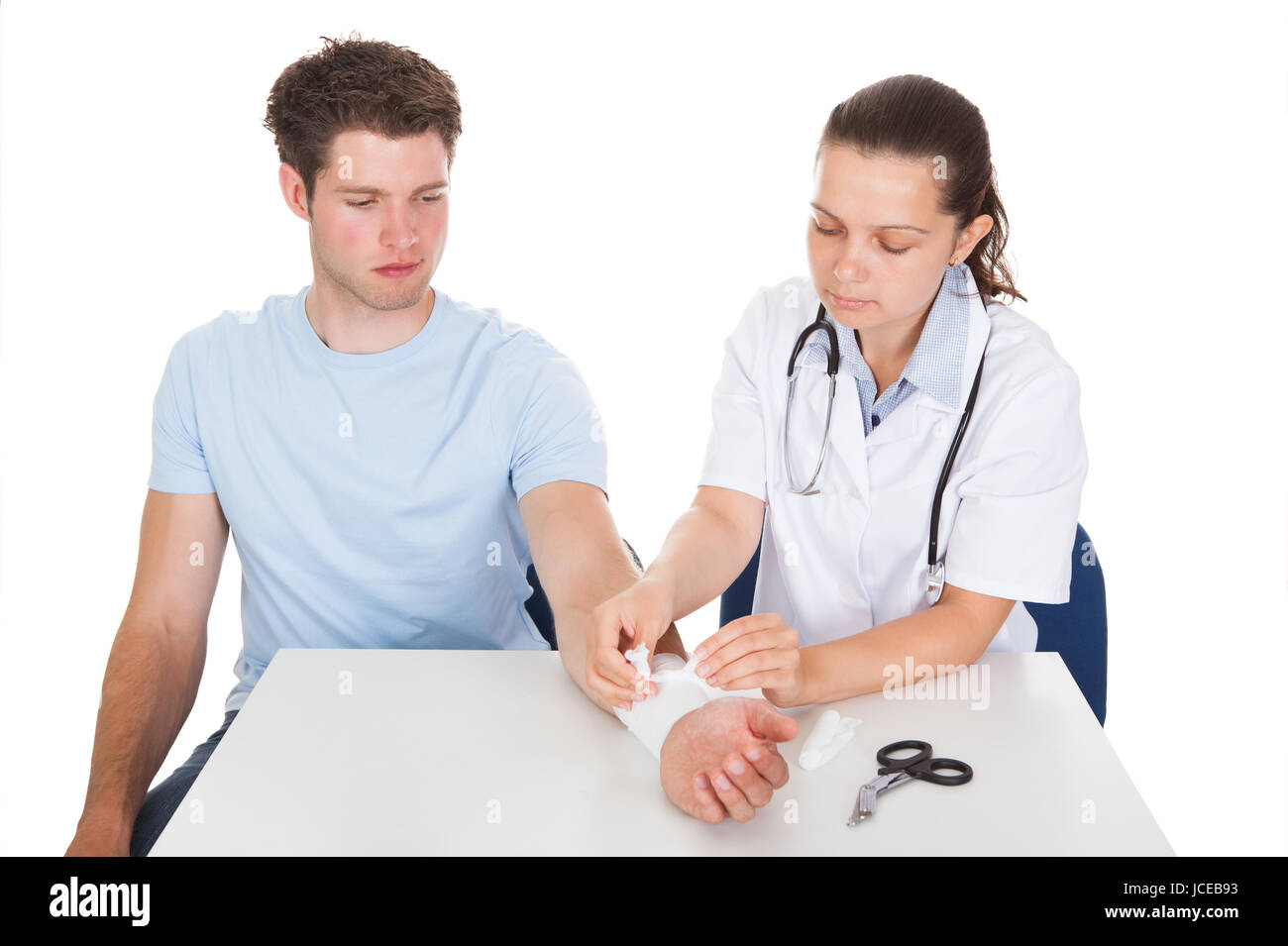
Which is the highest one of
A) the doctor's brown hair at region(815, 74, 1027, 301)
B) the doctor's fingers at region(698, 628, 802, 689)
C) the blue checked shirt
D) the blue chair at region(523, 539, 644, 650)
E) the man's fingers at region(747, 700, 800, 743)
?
the doctor's brown hair at region(815, 74, 1027, 301)

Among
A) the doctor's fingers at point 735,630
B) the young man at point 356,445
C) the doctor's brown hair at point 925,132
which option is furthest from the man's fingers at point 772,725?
the doctor's brown hair at point 925,132

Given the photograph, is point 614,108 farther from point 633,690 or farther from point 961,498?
point 633,690

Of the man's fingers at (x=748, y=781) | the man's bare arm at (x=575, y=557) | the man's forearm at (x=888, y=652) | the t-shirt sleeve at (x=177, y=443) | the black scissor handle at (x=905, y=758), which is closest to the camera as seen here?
the man's fingers at (x=748, y=781)

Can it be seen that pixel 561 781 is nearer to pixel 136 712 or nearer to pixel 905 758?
pixel 905 758

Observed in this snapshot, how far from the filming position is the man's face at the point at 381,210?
5.57 ft

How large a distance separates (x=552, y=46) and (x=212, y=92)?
868 millimetres

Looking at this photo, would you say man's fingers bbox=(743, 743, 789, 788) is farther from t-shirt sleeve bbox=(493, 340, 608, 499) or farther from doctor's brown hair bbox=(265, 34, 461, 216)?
doctor's brown hair bbox=(265, 34, 461, 216)

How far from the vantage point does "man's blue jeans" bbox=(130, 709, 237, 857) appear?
159 cm

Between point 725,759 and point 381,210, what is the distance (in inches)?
36.9

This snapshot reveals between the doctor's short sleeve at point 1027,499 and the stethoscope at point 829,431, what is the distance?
54mm

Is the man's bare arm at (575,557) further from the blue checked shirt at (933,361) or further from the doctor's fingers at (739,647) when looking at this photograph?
the blue checked shirt at (933,361)

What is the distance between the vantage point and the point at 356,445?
1.79 m

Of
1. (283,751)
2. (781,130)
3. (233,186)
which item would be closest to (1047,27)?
(781,130)

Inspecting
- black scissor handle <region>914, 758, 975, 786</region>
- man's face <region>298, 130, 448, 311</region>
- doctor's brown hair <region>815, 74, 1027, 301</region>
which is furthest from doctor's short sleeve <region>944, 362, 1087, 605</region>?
man's face <region>298, 130, 448, 311</region>
